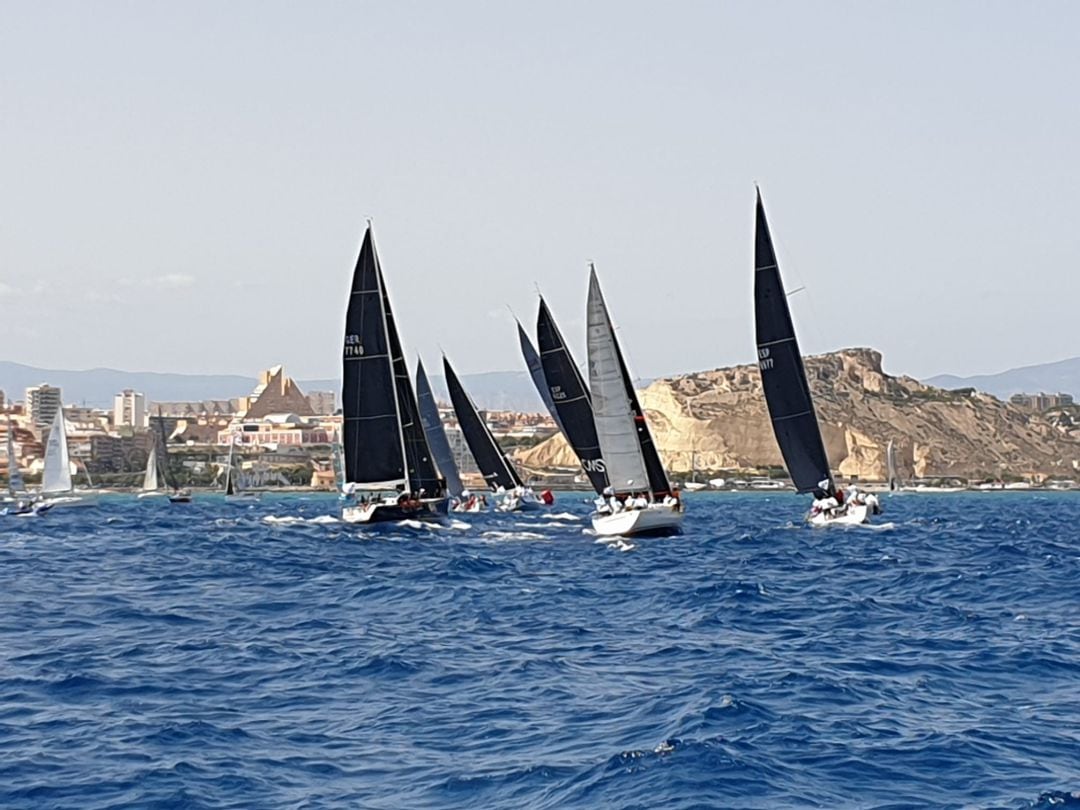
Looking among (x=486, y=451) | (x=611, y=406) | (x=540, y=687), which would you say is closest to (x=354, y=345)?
(x=611, y=406)

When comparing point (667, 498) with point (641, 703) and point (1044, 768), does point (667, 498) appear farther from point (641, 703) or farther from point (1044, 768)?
point (1044, 768)

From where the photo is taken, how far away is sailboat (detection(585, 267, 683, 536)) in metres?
44.3

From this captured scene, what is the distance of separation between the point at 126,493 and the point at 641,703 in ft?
513

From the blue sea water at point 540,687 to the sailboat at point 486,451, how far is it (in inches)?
1369

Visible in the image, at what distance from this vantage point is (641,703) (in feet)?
54.3

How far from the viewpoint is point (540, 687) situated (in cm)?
1758

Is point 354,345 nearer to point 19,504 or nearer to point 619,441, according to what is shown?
point 619,441

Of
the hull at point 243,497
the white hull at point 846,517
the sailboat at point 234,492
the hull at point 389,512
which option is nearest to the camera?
the hull at point 389,512

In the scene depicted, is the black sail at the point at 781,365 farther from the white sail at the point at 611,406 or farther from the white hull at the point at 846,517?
the white sail at the point at 611,406

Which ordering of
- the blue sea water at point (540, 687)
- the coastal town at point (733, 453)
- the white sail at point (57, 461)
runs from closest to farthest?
1. the blue sea water at point (540, 687)
2. the white sail at point (57, 461)
3. the coastal town at point (733, 453)

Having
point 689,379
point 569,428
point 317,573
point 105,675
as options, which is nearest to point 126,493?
point 689,379

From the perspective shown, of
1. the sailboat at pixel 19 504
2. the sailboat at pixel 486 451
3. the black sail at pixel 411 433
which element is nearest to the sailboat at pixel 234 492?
the sailboat at pixel 19 504

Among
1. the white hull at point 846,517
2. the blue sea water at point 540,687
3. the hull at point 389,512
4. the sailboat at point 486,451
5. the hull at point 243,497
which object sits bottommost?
the hull at point 243,497

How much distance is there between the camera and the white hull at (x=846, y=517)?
166 feet
